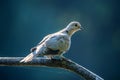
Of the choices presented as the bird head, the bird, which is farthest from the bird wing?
the bird head

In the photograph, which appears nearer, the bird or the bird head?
the bird

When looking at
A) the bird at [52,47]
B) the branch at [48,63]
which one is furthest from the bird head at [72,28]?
the branch at [48,63]

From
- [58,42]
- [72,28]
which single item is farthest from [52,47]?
[72,28]

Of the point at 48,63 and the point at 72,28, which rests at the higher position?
the point at 72,28

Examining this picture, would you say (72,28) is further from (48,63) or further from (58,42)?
(48,63)

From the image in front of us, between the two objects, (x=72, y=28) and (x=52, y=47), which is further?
(x=72, y=28)

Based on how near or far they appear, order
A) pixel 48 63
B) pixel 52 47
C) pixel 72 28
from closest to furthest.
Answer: pixel 48 63
pixel 52 47
pixel 72 28

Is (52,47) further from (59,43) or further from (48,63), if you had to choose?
(48,63)

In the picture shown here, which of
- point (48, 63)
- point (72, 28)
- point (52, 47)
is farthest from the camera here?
point (72, 28)

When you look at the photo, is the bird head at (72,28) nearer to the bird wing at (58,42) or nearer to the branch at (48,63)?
the bird wing at (58,42)

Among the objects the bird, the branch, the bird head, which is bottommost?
the branch

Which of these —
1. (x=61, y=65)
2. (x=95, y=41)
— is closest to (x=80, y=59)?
(x=95, y=41)

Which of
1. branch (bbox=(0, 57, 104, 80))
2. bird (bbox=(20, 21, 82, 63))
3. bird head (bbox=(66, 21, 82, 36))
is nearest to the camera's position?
branch (bbox=(0, 57, 104, 80))

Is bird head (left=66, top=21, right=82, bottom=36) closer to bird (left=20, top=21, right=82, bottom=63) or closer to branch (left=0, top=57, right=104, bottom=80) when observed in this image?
bird (left=20, top=21, right=82, bottom=63)
